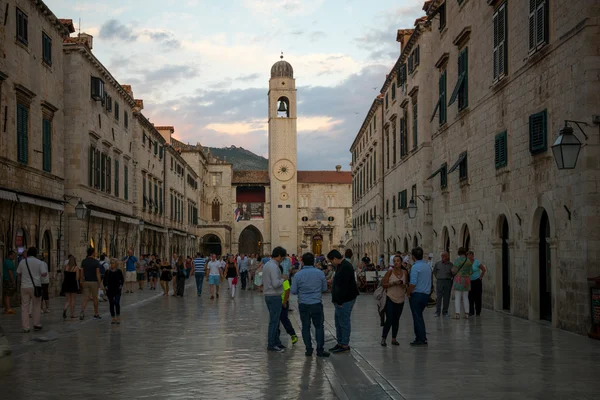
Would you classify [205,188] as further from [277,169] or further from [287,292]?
[287,292]

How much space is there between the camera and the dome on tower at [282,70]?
9100 centimetres

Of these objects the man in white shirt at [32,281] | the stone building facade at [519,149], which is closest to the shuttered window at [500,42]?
the stone building facade at [519,149]

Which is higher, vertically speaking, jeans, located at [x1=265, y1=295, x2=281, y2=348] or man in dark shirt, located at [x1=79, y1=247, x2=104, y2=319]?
man in dark shirt, located at [x1=79, y1=247, x2=104, y2=319]

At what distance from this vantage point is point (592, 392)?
8578 millimetres

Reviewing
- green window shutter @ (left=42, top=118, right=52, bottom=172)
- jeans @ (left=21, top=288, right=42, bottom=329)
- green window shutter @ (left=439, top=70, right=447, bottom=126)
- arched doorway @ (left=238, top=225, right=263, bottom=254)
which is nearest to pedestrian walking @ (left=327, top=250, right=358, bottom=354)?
jeans @ (left=21, top=288, right=42, bottom=329)

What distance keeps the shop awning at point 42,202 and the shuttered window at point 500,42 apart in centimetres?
1387

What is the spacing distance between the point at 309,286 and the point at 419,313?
2255 mm

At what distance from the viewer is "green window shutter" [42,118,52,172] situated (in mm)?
26828

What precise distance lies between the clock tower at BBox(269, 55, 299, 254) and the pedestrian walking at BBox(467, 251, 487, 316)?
72191 mm

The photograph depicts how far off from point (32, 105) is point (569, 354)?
19.8 metres

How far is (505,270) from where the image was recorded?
20312 millimetres

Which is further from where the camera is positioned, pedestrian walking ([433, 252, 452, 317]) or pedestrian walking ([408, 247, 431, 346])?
pedestrian walking ([433, 252, 452, 317])

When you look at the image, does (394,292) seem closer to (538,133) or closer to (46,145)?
(538,133)

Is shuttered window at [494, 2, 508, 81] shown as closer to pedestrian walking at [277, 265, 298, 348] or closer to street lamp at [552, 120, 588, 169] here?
street lamp at [552, 120, 588, 169]
